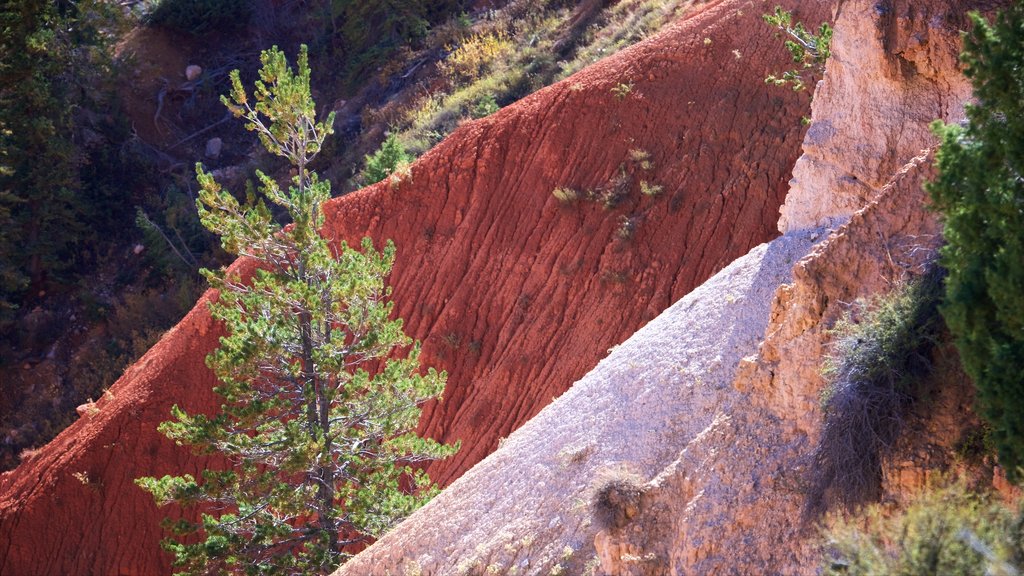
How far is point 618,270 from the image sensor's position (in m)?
16.0

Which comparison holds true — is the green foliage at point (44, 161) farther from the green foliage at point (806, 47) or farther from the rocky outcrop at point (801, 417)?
the rocky outcrop at point (801, 417)

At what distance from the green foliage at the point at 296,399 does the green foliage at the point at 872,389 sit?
6.72 m

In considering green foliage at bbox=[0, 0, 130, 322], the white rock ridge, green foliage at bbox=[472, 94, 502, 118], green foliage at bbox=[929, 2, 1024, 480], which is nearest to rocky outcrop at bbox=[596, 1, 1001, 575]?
the white rock ridge

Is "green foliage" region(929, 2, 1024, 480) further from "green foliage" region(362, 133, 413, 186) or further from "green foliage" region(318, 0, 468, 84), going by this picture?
"green foliage" region(318, 0, 468, 84)

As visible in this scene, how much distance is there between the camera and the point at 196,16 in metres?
33.6

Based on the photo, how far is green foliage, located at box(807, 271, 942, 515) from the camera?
22.3 ft

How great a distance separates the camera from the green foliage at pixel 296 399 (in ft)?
40.4

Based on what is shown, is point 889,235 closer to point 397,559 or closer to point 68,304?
point 397,559

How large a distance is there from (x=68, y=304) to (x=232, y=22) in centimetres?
1273

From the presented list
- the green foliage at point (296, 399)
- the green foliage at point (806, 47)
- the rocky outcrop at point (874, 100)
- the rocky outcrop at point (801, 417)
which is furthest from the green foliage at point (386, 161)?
the rocky outcrop at point (801, 417)

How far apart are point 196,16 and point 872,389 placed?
31277 millimetres

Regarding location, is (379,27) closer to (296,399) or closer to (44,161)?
(44,161)

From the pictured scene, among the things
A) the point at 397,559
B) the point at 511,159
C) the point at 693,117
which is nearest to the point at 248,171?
the point at 511,159

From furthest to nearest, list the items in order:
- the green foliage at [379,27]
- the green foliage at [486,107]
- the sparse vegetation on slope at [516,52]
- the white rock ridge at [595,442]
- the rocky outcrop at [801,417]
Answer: the green foliage at [379,27] < the sparse vegetation on slope at [516,52] < the green foliage at [486,107] < the white rock ridge at [595,442] < the rocky outcrop at [801,417]
